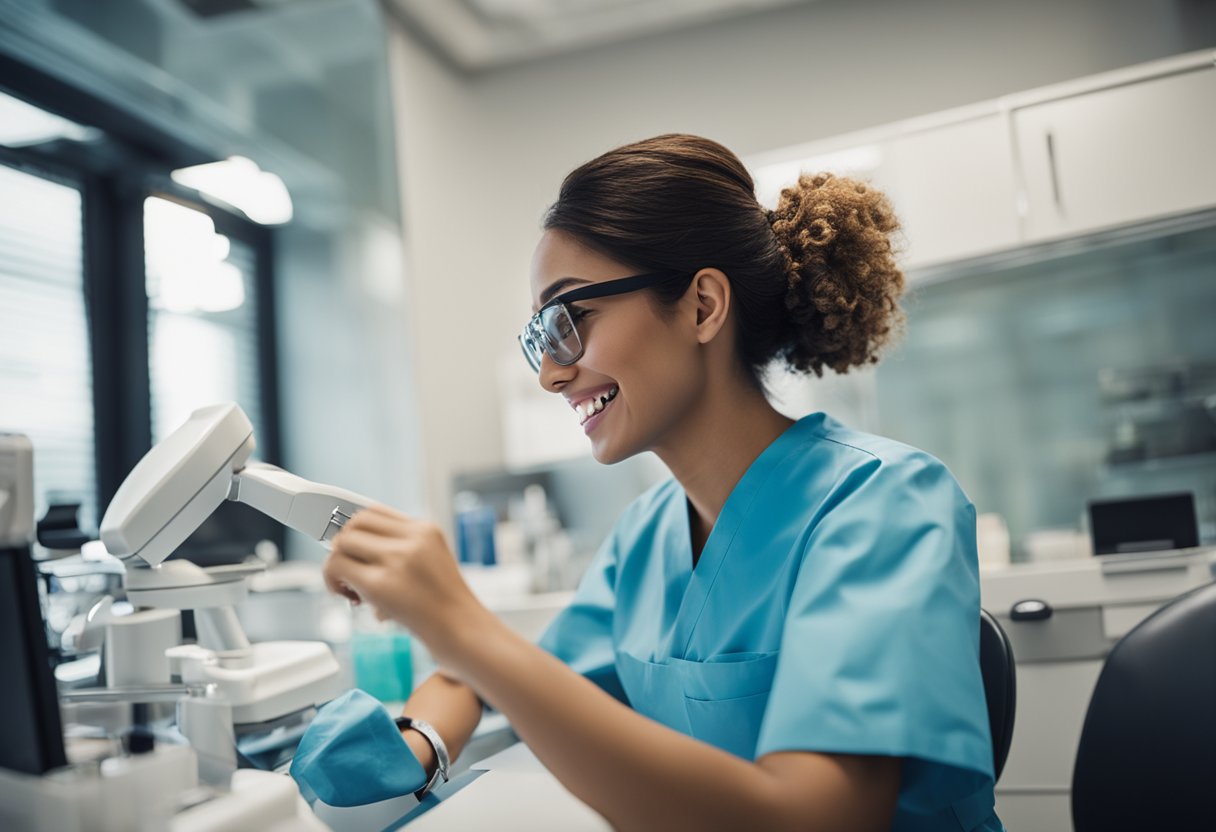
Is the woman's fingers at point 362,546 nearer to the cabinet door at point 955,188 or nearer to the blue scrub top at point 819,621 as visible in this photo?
the blue scrub top at point 819,621

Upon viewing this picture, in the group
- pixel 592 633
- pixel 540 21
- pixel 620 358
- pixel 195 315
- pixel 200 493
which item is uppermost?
pixel 540 21

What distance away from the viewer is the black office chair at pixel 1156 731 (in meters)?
0.77

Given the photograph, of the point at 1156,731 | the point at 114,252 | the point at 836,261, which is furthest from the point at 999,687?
the point at 114,252

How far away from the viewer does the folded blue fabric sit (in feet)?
2.79

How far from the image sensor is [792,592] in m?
0.88

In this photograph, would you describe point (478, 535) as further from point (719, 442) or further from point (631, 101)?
point (631, 101)

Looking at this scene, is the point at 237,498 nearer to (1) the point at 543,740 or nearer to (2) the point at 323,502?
(2) the point at 323,502

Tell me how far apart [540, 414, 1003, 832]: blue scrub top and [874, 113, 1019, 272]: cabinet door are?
1288 mm

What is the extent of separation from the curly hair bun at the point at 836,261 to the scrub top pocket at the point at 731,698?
430 mm

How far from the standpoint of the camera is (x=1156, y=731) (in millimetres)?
797

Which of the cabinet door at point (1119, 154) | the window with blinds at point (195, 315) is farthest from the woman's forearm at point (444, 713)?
the cabinet door at point (1119, 154)

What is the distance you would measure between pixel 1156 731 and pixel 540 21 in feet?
8.82

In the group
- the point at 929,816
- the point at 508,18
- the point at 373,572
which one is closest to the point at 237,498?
the point at 373,572

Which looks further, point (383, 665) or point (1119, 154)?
point (1119, 154)
